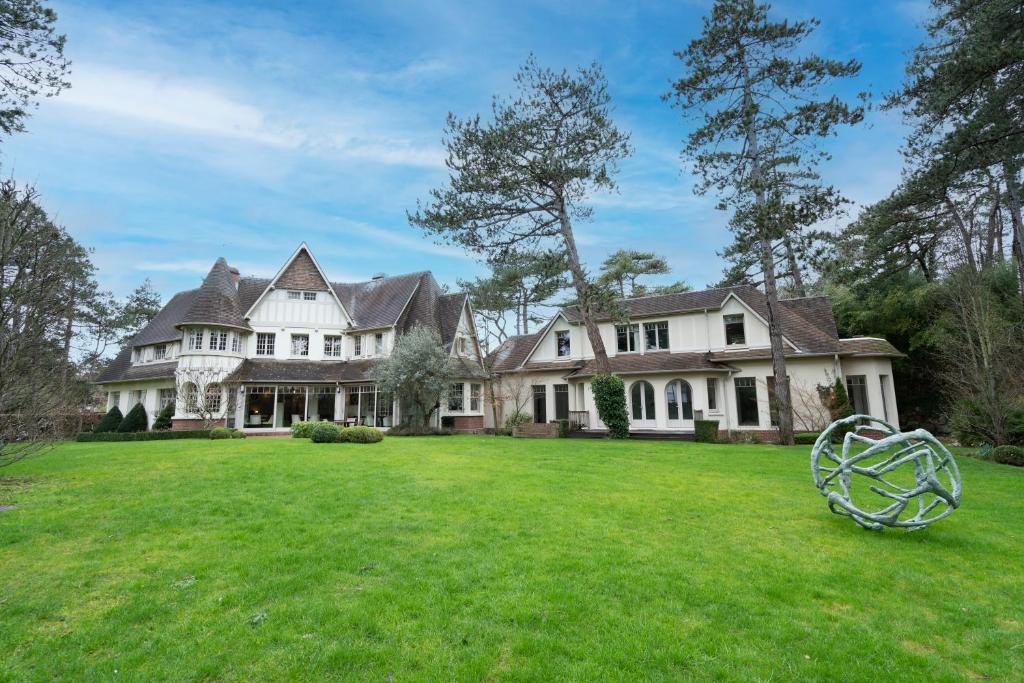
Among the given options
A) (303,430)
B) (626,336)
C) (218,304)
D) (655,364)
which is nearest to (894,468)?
(655,364)

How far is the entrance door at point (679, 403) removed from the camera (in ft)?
75.0

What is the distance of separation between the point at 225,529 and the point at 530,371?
21631mm

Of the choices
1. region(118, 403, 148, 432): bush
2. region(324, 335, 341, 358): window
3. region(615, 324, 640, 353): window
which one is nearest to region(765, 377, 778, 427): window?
region(615, 324, 640, 353): window

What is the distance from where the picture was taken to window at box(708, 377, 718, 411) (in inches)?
885

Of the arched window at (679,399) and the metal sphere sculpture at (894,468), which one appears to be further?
the arched window at (679,399)

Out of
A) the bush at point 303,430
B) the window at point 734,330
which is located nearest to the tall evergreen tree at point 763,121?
the window at point 734,330

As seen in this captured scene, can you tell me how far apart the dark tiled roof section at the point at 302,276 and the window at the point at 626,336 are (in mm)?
18120

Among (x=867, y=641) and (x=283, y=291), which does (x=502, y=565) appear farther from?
(x=283, y=291)

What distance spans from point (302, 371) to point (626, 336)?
18.8 meters

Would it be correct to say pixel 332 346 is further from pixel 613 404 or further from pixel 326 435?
pixel 613 404

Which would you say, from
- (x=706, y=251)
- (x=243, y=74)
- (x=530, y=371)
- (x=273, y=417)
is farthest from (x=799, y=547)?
(x=273, y=417)

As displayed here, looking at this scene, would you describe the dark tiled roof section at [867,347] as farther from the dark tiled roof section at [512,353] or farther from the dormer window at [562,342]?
the dark tiled roof section at [512,353]

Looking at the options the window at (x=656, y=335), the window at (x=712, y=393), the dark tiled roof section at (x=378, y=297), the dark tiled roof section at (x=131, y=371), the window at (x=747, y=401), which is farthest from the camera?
the dark tiled roof section at (x=378, y=297)

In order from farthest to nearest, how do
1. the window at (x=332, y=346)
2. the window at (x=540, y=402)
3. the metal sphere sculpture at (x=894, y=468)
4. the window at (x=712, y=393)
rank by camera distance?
the window at (x=332, y=346), the window at (x=540, y=402), the window at (x=712, y=393), the metal sphere sculpture at (x=894, y=468)
